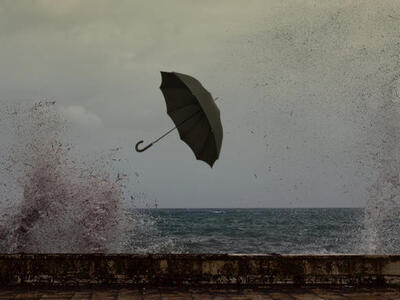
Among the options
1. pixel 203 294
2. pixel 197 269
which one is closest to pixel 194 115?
pixel 197 269

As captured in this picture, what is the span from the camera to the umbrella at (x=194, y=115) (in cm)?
603

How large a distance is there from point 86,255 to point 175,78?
2.43 m

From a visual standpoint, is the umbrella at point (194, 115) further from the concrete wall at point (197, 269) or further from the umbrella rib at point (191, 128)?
the concrete wall at point (197, 269)

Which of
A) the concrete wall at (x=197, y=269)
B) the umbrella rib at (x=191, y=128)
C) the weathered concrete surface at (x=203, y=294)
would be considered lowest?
the weathered concrete surface at (x=203, y=294)

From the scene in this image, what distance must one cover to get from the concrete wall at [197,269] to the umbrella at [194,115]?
1326 millimetres

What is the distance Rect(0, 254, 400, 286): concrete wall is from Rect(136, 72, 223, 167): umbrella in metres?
1.33

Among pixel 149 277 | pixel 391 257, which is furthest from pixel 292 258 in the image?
pixel 149 277

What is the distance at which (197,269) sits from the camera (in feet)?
18.6

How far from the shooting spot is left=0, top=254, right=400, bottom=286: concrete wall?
557 cm

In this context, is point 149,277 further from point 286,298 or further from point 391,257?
point 391,257

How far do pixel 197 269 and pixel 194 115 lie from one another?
6.29ft

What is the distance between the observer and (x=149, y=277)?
5641mm

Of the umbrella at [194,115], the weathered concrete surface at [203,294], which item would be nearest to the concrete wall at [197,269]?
the weathered concrete surface at [203,294]

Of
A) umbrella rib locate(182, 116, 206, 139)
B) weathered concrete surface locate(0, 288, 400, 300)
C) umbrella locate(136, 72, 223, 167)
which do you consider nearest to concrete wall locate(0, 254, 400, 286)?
weathered concrete surface locate(0, 288, 400, 300)
